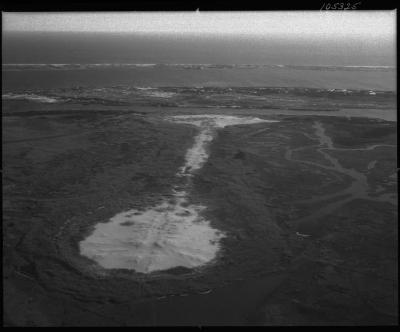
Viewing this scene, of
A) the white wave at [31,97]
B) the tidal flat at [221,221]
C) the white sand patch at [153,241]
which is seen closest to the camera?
the tidal flat at [221,221]

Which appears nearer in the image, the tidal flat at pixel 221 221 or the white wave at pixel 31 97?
the tidal flat at pixel 221 221

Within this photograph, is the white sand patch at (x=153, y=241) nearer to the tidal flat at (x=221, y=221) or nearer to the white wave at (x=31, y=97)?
the tidal flat at (x=221, y=221)

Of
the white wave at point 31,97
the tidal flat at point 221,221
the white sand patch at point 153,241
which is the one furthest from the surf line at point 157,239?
the white wave at point 31,97

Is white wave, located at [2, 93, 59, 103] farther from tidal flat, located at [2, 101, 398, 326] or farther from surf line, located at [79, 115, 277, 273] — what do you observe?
surf line, located at [79, 115, 277, 273]

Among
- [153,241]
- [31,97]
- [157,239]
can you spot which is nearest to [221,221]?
[157,239]

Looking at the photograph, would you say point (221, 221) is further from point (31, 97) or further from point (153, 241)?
point (31, 97)

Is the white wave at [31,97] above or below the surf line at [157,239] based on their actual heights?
above

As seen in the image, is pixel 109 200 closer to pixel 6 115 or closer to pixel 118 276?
pixel 118 276
